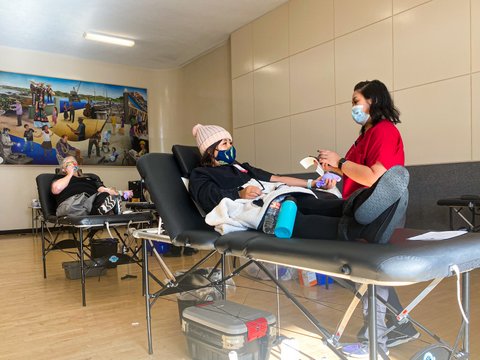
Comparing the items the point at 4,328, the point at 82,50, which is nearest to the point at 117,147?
the point at 82,50

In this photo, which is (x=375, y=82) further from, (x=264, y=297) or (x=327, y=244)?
(x=264, y=297)

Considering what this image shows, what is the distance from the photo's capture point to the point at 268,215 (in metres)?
1.40

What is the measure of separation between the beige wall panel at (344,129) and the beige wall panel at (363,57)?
0.35ft

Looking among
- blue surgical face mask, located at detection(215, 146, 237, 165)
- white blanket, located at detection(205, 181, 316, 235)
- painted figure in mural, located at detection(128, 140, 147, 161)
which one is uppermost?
painted figure in mural, located at detection(128, 140, 147, 161)

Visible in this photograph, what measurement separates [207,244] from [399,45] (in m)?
3.18

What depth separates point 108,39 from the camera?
596cm

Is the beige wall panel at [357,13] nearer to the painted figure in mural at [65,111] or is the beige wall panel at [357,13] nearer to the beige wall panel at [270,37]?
the beige wall panel at [270,37]

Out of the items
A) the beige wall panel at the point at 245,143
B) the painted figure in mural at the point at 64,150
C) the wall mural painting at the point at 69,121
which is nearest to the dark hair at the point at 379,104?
the beige wall panel at the point at 245,143

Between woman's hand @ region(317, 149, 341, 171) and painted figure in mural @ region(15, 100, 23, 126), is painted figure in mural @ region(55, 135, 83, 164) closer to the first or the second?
painted figure in mural @ region(15, 100, 23, 126)

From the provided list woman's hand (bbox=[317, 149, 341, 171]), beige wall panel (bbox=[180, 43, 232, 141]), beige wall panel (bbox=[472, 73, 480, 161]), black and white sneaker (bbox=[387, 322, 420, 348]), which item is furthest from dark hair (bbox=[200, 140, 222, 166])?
beige wall panel (bbox=[180, 43, 232, 141])

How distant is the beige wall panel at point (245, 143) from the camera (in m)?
5.66

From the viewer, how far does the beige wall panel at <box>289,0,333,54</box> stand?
14.6 feet

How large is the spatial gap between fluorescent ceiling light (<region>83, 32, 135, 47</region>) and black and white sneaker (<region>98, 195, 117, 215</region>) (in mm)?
3737

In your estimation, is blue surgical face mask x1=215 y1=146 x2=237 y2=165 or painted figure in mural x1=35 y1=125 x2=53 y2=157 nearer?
blue surgical face mask x1=215 y1=146 x2=237 y2=165
